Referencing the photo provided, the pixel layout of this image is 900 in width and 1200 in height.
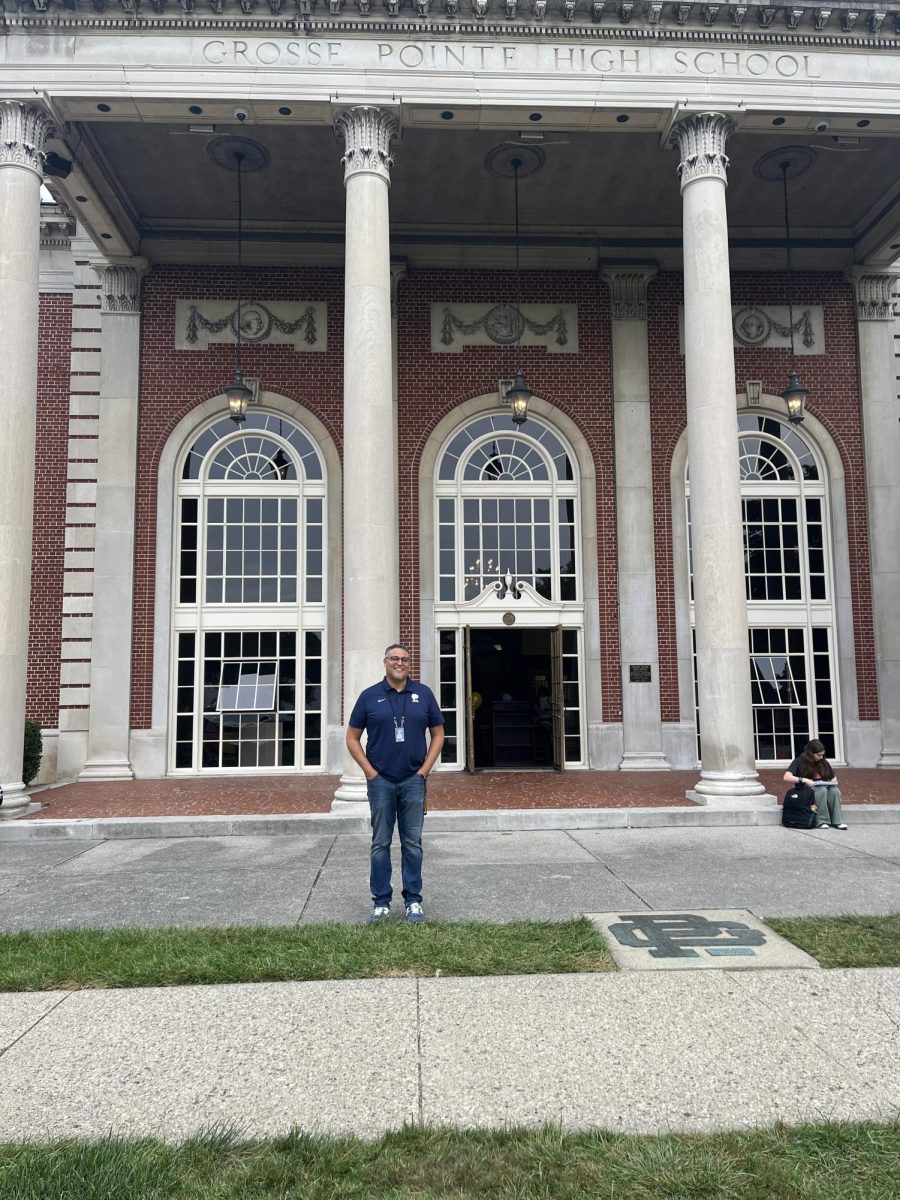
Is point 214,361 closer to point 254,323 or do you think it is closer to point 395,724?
point 254,323

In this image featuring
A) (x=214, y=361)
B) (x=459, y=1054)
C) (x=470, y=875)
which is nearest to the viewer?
(x=459, y=1054)

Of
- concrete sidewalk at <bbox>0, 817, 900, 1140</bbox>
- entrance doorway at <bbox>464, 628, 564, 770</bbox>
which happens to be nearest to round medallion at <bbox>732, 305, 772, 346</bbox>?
entrance doorway at <bbox>464, 628, 564, 770</bbox>

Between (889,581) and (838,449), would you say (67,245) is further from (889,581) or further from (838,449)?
(889,581)

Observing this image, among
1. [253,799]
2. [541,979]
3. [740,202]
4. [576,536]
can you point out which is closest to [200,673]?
[253,799]

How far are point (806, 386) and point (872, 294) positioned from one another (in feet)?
7.93

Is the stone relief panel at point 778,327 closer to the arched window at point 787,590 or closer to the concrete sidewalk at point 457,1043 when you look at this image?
the arched window at point 787,590

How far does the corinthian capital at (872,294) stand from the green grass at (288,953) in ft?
52.4

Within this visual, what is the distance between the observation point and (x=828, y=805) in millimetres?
10453

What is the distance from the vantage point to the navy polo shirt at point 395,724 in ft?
20.6

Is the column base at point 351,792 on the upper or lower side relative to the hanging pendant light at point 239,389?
lower

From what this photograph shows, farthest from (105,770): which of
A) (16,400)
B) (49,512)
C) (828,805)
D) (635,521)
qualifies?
(828,805)

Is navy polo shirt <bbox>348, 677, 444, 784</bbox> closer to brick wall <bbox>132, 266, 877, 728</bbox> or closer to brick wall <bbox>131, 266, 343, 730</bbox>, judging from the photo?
brick wall <bbox>132, 266, 877, 728</bbox>

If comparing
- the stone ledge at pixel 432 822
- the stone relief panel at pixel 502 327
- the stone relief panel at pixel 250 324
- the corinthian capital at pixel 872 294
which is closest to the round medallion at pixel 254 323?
the stone relief panel at pixel 250 324

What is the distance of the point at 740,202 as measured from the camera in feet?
54.5
